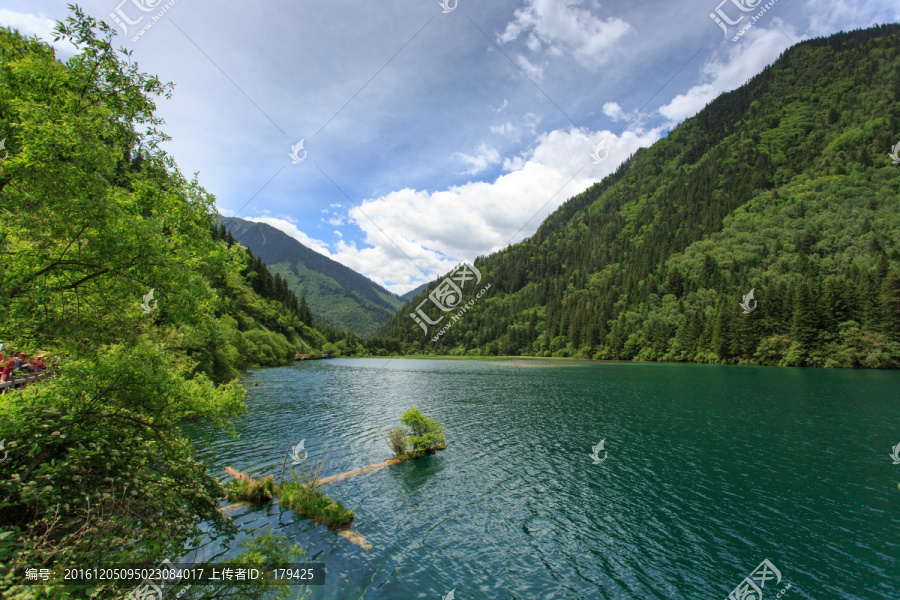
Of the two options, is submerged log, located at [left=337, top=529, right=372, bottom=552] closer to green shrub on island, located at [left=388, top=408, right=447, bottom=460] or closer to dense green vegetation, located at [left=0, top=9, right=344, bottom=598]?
dense green vegetation, located at [left=0, top=9, right=344, bottom=598]

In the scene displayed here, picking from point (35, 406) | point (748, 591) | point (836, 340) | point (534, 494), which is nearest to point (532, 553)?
point (534, 494)

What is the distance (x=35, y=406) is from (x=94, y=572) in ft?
15.1

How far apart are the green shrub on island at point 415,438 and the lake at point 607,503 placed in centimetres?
116

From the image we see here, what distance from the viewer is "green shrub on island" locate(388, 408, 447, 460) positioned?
1067 inches

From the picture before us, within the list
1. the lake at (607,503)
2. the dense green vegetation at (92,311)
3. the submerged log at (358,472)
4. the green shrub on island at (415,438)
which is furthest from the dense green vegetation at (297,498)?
the green shrub on island at (415,438)

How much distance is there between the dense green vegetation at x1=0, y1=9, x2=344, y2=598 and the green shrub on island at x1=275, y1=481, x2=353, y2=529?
19.3ft

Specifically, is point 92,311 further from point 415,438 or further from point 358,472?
point 415,438

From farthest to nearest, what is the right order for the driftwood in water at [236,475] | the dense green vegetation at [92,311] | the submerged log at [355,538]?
the driftwood in water at [236,475], the submerged log at [355,538], the dense green vegetation at [92,311]

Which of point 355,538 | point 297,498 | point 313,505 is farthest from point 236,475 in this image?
point 355,538

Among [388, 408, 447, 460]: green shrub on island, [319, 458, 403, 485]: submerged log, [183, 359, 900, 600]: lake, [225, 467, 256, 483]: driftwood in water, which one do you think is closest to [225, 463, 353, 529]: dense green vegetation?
[225, 467, 256, 483]: driftwood in water

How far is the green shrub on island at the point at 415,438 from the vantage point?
1067 inches

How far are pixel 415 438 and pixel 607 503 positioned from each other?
13409 mm

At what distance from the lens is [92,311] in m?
10.9

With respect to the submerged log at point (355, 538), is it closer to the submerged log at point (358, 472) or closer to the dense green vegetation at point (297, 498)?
the dense green vegetation at point (297, 498)
